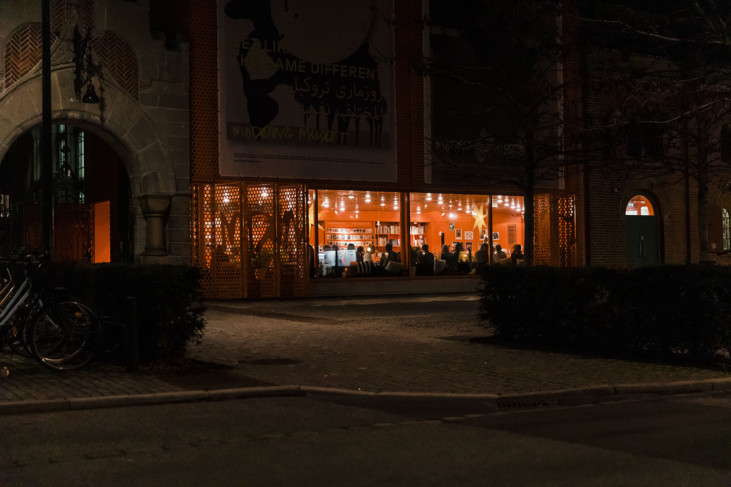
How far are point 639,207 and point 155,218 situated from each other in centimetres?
1669

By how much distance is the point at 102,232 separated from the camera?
26.4 metres

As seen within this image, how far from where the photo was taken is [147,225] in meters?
21.4

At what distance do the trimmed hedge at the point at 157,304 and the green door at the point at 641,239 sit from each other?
2093 centimetres

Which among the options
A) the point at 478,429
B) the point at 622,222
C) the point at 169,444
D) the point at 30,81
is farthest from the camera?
the point at 622,222

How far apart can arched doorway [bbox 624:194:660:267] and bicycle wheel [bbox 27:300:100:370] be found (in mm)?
21928

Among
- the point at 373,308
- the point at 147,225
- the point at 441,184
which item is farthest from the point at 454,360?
the point at 441,184

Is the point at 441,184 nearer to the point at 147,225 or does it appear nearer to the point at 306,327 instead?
the point at 147,225

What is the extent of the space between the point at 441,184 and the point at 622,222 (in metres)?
6.85

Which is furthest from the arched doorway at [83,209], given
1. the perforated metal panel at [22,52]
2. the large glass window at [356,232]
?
the large glass window at [356,232]

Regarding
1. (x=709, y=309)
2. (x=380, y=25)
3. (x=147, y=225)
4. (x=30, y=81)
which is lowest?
(x=709, y=309)

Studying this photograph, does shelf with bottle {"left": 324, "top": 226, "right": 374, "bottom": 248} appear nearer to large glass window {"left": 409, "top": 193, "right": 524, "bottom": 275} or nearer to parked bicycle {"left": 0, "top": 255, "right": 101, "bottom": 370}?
large glass window {"left": 409, "top": 193, "right": 524, "bottom": 275}

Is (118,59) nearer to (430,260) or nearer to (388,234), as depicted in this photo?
(388,234)

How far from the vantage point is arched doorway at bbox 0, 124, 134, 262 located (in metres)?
25.4

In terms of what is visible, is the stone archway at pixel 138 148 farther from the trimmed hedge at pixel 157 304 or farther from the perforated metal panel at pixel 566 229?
the perforated metal panel at pixel 566 229
